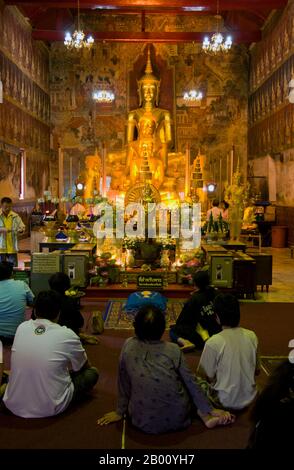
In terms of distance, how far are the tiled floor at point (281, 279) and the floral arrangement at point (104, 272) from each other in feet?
7.64

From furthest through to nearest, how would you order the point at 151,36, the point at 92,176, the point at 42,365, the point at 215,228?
the point at 151,36 → the point at 92,176 → the point at 215,228 → the point at 42,365

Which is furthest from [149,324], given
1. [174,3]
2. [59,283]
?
[174,3]

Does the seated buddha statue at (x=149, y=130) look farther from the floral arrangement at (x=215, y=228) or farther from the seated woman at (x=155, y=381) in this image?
the seated woman at (x=155, y=381)

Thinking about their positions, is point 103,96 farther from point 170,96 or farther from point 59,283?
point 59,283

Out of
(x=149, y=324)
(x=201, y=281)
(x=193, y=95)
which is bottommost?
(x=149, y=324)

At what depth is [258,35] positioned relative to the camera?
19234 mm

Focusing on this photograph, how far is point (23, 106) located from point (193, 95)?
649 cm

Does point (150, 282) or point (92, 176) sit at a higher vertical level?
point (92, 176)

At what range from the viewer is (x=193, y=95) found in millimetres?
20484

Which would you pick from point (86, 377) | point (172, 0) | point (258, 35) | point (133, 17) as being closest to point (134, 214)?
point (86, 377)

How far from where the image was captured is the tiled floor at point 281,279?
→ 8.74 m

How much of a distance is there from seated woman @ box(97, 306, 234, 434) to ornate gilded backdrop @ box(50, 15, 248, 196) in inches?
724

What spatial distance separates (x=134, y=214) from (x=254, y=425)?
9.77m

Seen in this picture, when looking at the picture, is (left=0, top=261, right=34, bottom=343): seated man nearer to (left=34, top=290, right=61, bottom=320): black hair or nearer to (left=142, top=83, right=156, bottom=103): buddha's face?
(left=34, top=290, right=61, bottom=320): black hair
